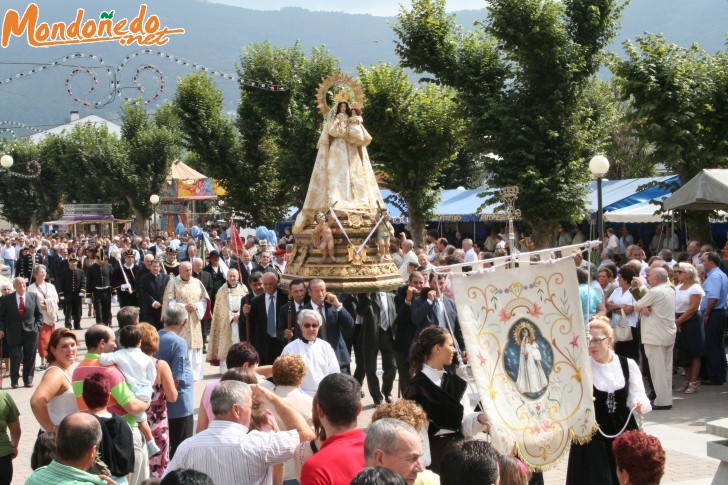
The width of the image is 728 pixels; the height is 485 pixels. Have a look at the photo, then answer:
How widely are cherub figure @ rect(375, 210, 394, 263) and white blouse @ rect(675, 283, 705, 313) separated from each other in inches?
207

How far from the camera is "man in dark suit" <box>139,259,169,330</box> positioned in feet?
46.8

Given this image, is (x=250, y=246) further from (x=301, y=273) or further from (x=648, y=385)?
(x=648, y=385)

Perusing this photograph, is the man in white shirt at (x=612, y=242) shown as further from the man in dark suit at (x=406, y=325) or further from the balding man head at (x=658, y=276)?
the man in dark suit at (x=406, y=325)

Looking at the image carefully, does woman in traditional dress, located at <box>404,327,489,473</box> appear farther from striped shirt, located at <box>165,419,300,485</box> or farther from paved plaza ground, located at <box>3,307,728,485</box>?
paved plaza ground, located at <box>3,307,728,485</box>

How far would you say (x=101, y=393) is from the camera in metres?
5.69

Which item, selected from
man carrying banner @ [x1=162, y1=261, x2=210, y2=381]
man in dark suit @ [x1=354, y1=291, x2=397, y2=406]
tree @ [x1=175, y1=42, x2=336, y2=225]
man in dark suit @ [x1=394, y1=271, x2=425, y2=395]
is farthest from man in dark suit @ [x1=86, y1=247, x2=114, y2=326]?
tree @ [x1=175, y1=42, x2=336, y2=225]

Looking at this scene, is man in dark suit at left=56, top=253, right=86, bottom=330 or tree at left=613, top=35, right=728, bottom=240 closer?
tree at left=613, top=35, right=728, bottom=240

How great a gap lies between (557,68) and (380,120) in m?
7.51

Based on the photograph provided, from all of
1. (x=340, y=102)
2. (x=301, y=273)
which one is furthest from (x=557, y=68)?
(x=301, y=273)

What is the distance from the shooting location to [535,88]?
21.6 m

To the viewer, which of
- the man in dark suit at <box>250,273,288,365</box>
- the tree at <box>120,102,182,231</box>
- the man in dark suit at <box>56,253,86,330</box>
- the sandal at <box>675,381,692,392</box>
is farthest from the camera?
the tree at <box>120,102,182,231</box>

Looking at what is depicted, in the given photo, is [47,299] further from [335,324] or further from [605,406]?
[605,406]

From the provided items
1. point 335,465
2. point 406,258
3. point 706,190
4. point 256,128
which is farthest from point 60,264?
point 256,128

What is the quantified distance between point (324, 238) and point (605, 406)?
9.10 meters
